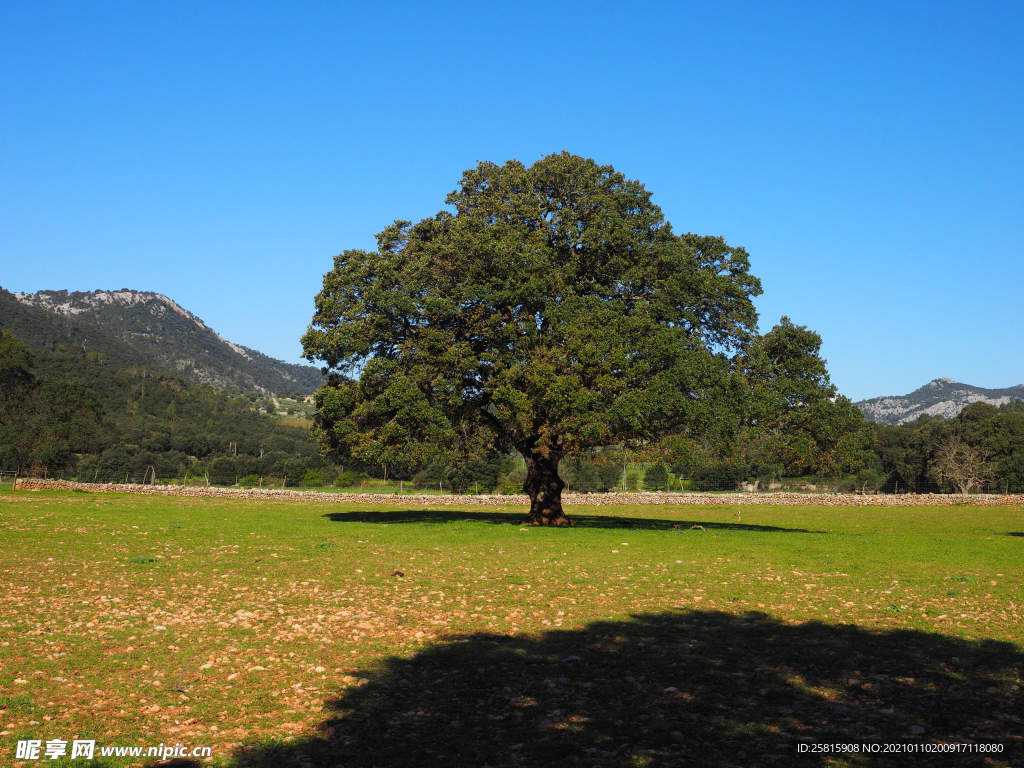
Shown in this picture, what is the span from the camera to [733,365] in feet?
124

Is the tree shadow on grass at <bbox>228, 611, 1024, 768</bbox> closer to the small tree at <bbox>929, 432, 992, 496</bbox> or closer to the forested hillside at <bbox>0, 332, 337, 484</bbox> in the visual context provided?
the forested hillside at <bbox>0, 332, 337, 484</bbox>

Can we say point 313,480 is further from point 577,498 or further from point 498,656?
point 498,656

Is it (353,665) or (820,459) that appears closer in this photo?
(353,665)

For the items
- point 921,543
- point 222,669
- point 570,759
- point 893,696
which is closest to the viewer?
point 570,759

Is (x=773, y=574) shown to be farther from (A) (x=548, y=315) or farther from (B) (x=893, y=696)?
(A) (x=548, y=315)

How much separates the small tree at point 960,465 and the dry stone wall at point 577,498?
24753mm

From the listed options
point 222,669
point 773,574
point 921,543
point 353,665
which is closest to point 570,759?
point 353,665

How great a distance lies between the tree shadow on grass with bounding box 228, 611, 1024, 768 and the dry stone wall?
50119 millimetres

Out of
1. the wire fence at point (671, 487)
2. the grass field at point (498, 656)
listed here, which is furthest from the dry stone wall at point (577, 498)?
the grass field at point (498, 656)

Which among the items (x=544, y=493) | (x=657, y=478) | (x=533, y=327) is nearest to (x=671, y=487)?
(x=657, y=478)

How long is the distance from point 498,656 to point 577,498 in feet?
206

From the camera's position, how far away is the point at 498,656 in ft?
38.3

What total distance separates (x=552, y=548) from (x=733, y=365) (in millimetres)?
16403

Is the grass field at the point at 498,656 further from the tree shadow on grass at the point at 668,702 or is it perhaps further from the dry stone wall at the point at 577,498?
the dry stone wall at the point at 577,498
